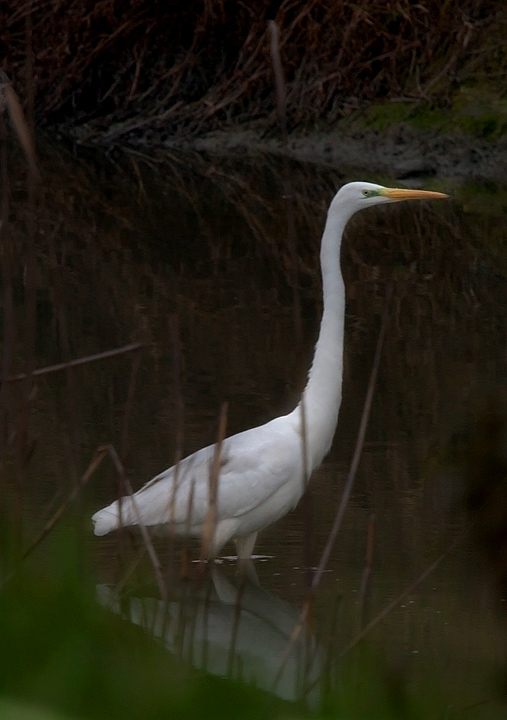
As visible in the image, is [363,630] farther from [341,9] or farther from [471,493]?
[341,9]

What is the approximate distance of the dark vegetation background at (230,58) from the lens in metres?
13.4

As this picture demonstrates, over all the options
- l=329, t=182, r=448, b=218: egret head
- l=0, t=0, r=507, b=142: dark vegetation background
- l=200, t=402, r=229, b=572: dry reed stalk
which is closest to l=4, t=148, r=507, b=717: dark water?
l=200, t=402, r=229, b=572: dry reed stalk

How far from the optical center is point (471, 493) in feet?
7.30

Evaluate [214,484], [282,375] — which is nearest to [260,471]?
[214,484]

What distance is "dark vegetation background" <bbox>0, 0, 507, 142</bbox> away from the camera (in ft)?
43.8

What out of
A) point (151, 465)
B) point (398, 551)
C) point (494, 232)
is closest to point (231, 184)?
point (494, 232)

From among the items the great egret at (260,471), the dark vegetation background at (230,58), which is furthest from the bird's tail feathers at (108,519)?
the dark vegetation background at (230,58)

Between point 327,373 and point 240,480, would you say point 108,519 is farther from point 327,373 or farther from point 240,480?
point 327,373

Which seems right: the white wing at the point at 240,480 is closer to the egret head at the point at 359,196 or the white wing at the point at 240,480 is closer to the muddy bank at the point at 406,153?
the egret head at the point at 359,196

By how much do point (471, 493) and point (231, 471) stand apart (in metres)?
1.89

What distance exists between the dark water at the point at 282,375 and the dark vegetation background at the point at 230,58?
1828 mm

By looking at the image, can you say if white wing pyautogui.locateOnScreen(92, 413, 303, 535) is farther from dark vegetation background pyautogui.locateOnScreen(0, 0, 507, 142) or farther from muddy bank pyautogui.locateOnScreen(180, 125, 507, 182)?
dark vegetation background pyautogui.locateOnScreen(0, 0, 507, 142)

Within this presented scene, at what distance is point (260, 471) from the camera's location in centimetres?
402

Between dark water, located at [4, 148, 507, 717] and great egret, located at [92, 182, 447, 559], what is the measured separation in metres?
0.17
